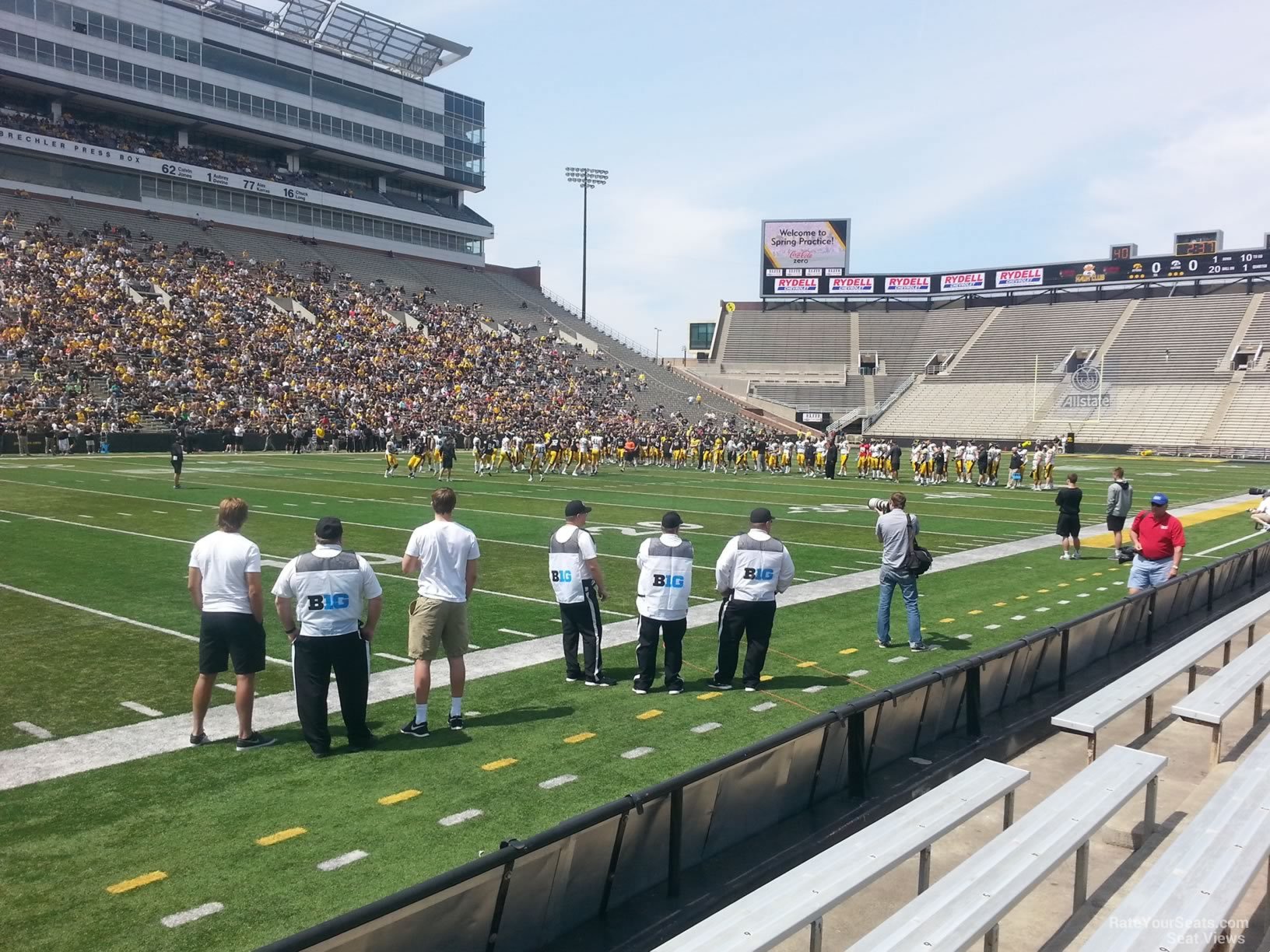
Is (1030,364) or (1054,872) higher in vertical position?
(1030,364)

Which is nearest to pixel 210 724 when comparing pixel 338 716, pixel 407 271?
pixel 338 716

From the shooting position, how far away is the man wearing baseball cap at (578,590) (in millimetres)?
7938

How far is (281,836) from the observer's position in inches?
207

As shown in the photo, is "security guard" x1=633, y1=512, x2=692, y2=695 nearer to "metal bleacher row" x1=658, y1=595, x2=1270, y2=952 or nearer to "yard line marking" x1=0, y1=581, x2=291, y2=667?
"metal bleacher row" x1=658, y1=595, x2=1270, y2=952

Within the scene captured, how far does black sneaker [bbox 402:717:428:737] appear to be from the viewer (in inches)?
271

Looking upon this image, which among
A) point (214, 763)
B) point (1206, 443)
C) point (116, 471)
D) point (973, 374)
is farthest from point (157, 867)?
point (973, 374)

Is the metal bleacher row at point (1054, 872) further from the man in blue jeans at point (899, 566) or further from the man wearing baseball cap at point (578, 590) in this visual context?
the man wearing baseball cap at point (578, 590)

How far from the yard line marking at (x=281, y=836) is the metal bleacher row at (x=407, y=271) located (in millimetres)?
48020

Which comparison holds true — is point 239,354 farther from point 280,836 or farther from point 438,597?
point 280,836

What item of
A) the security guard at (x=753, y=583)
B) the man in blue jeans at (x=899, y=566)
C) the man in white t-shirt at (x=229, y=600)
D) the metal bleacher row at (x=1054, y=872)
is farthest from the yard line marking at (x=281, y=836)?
the man in blue jeans at (x=899, y=566)

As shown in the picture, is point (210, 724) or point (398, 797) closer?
point (398, 797)

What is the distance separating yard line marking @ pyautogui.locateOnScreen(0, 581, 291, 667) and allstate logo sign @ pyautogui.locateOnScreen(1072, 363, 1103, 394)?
6552cm

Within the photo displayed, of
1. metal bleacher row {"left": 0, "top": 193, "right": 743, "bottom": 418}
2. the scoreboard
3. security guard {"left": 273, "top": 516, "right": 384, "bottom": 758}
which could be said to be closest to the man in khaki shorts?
security guard {"left": 273, "top": 516, "right": 384, "bottom": 758}

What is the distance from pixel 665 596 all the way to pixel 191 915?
4.05 metres
